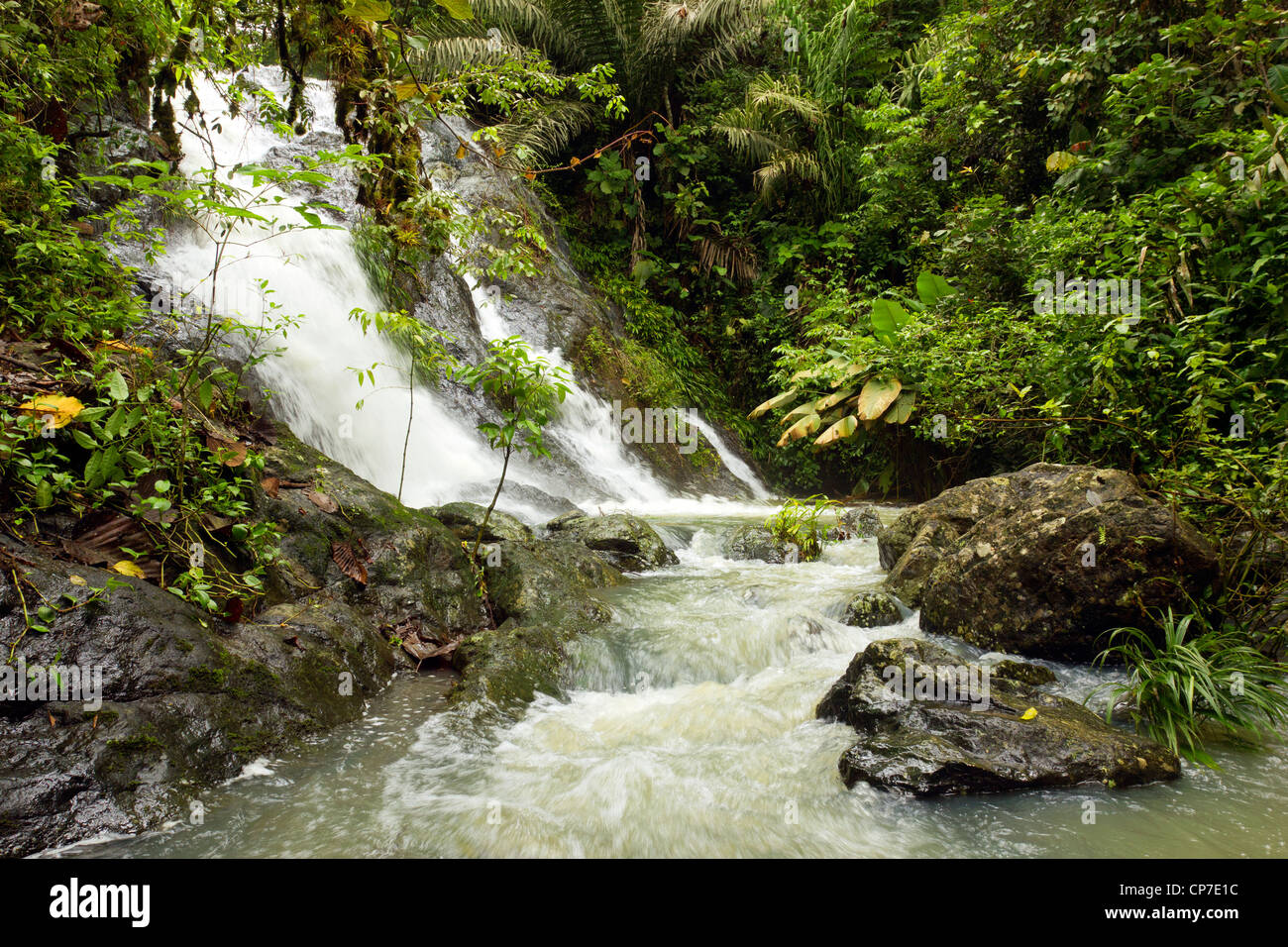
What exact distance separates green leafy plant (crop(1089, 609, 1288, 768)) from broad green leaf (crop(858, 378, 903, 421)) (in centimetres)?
498

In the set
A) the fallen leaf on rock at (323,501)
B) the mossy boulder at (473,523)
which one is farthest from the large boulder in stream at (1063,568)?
the fallen leaf on rock at (323,501)

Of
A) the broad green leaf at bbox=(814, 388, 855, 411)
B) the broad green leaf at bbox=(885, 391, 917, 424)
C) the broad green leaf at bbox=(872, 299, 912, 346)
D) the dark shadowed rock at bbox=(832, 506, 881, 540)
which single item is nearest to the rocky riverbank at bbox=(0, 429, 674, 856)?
the dark shadowed rock at bbox=(832, 506, 881, 540)

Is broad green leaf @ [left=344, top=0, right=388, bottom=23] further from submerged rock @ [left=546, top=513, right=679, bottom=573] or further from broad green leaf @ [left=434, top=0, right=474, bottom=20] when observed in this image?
submerged rock @ [left=546, top=513, right=679, bottom=573]

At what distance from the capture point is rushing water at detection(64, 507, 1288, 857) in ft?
8.03

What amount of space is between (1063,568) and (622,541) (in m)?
3.56

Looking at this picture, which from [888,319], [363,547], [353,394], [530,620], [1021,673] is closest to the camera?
[1021,673]

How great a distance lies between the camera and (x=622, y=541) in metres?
6.39

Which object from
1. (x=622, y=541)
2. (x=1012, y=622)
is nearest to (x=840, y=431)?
(x=622, y=541)

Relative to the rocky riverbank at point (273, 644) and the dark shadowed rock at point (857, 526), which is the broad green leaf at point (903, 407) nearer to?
the dark shadowed rock at point (857, 526)

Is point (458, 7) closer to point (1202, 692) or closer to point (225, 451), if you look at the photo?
point (225, 451)

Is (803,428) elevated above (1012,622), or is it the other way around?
(803,428)

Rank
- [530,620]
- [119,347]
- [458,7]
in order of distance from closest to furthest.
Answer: [458,7] → [119,347] → [530,620]

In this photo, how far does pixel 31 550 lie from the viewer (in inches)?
111
